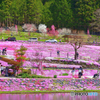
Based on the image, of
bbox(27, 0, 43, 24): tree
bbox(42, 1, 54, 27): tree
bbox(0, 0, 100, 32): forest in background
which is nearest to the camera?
bbox(0, 0, 100, 32): forest in background

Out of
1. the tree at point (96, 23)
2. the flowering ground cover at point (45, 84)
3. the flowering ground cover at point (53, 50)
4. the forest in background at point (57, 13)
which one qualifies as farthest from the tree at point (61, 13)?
the flowering ground cover at point (45, 84)

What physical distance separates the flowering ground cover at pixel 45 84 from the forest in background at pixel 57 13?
2593 inches

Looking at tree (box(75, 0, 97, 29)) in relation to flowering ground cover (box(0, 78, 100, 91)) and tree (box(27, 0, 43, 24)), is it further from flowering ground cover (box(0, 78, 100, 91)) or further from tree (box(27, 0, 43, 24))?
flowering ground cover (box(0, 78, 100, 91))

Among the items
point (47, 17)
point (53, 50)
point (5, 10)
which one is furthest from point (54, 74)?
point (5, 10)

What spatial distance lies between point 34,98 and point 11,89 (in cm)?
464

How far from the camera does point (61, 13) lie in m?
104

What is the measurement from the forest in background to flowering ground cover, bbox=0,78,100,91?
216 feet

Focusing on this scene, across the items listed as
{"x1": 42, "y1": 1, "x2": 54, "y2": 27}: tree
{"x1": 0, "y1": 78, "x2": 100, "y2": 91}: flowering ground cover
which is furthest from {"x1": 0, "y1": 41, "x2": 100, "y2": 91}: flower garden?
{"x1": 42, "y1": 1, "x2": 54, "y2": 27}: tree

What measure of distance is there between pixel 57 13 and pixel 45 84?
7236cm

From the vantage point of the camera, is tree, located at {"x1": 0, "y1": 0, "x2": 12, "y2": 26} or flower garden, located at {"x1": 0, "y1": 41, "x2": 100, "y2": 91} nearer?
flower garden, located at {"x1": 0, "y1": 41, "x2": 100, "y2": 91}

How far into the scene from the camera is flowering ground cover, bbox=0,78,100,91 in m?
32.0

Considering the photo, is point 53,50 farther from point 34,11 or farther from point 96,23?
point 34,11

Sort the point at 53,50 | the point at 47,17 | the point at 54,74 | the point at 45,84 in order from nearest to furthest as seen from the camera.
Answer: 1. the point at 45,84
2. the point at 54,74
3. the point at 53,50
4. the point at 47,17

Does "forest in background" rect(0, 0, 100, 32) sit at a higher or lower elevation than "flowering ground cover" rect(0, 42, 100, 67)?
higher
